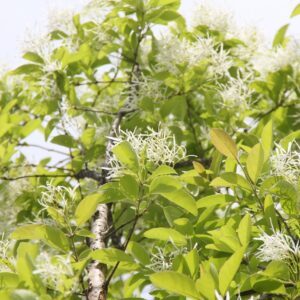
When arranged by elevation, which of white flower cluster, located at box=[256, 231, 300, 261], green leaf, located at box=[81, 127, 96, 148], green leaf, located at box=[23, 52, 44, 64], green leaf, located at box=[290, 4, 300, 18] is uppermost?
green leaf, located at box=[290, 4, 300, 18]

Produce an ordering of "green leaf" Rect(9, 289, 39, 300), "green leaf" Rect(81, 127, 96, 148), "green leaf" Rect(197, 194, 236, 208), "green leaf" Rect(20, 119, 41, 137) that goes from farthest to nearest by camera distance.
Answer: "green leaf" Rect(20, 119, 41, 137) < "green leaf" Rect(81, 127, 96, 148) < "green leaf" Rect(197, 194, 236, 208) < "green leaf" Rect(9, 289, 39, 300)

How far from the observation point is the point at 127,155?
1.18 m

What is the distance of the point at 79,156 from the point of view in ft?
6.86

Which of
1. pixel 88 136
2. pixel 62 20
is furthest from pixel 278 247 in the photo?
pixel 62 20

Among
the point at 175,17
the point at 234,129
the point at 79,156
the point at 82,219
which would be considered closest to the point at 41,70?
the point at 79,156

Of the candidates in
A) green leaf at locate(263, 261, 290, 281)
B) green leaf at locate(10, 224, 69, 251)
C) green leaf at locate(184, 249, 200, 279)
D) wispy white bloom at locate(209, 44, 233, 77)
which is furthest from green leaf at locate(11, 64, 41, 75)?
green leaf at locate(263, 261, 290, 281)

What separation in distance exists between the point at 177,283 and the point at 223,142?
314 mm

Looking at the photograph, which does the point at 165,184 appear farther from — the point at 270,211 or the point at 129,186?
the point at 270,211

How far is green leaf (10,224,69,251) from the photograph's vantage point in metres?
1.12

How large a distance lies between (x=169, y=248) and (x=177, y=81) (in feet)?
2.49

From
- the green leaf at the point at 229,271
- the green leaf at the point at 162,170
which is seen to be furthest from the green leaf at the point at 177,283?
the green leaf at the point at 162,170

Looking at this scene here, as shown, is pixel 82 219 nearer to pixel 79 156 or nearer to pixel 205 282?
pixel 205 282

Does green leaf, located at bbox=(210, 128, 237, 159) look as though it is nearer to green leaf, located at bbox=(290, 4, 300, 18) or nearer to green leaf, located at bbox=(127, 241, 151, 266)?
green leaf, located at bbox=(127, 241, 151, 266)

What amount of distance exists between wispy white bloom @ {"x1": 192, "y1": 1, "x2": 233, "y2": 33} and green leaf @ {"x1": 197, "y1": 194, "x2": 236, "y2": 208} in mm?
1022
